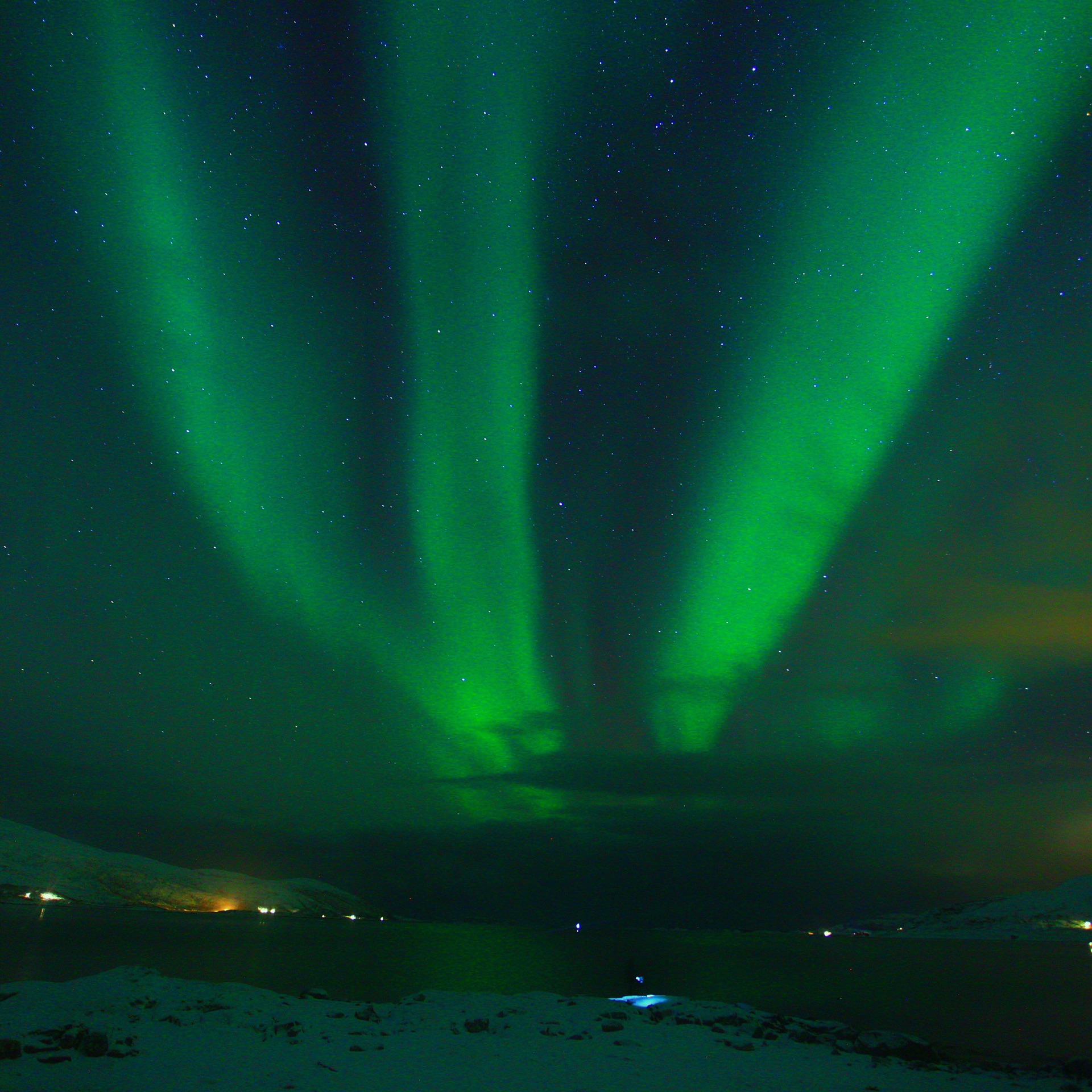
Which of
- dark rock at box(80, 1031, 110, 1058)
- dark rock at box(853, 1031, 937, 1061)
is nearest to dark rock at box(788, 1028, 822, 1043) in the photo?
dark rock at box(853, 1031, 937, 1061)

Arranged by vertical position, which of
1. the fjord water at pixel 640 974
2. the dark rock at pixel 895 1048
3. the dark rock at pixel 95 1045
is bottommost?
the dark rock at pixel 895 1048

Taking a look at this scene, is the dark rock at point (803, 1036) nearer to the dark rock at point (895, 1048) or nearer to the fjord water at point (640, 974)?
the dark rock at point (895, 1048)

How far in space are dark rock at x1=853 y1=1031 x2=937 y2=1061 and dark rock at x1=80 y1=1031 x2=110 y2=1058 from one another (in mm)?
22577

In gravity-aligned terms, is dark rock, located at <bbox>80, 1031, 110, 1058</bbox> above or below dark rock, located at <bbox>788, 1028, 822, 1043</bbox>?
above

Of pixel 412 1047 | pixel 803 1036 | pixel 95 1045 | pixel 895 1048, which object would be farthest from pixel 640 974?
pixel 95 1045

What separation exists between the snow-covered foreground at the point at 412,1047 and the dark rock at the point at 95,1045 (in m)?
0.03

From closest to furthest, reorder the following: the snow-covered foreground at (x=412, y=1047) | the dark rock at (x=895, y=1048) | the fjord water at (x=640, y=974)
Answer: the snow-covered foreground at (x=412, y=1047) → the dark rock at (x=895, y=1048) → the fjord water at (x=640, y=974)

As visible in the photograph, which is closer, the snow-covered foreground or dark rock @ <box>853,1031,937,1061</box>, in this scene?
the snow-covered foreground

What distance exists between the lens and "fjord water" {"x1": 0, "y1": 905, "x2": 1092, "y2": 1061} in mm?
44031

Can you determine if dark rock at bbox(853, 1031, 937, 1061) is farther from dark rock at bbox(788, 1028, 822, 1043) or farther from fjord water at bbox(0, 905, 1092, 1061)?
fjord water at bbox(0, 905, 1092, 1061)

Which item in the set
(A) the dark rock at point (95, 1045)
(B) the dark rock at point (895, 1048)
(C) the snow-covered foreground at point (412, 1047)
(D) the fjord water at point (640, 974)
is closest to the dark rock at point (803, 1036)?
(C) the snow-covered foreground at point (412, 1047)

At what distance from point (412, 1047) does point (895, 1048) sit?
16.7m

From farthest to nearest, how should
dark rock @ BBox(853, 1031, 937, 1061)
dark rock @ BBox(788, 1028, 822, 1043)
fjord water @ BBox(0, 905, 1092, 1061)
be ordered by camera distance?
fjord water @ BBox(0, 905, 1092, 1061), dark rock @ BBox(788, 1028, 822, 1043), dark rock @ BBox(853, 1031, 937, 1061)

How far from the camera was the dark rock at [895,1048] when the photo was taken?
2488cm
